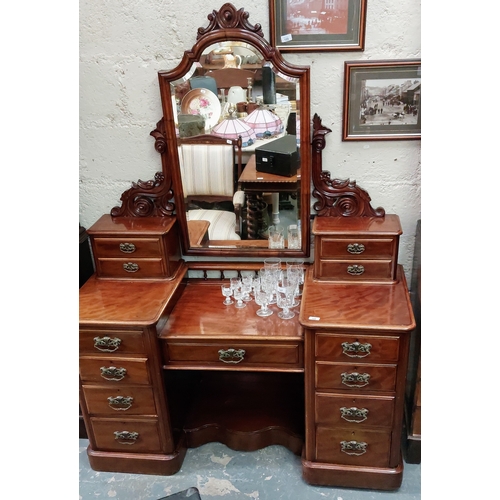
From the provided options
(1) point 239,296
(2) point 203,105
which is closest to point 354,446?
(1) point 239,296

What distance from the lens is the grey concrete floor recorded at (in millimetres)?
2137

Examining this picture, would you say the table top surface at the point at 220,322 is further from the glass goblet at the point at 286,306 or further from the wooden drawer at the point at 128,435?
the wooden drawer at the point at 128,435

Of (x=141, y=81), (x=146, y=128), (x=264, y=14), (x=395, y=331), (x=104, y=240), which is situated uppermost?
(x=264, y=14)

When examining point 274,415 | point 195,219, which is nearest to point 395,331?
point 274,415

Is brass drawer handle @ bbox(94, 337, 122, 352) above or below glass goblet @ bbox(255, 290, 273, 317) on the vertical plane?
below

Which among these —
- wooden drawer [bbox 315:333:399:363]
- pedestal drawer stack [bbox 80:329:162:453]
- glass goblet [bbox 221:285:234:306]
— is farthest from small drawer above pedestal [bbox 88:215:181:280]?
wooden drawer [bbox 315:333:399:363]

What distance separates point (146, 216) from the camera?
7.66 feet

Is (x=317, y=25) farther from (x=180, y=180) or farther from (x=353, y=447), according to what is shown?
(x=353, y=447)

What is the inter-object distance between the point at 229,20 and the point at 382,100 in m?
0.71

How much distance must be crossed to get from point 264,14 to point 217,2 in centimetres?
20

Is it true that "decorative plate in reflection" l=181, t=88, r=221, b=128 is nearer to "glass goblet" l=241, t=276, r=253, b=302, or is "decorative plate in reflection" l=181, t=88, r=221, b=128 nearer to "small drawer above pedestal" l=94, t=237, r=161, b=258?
"small drawer above pedestal" l=94, t=237, r=161, b=258

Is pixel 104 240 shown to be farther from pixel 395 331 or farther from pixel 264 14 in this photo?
pixel 395 331

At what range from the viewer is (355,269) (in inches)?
83.3

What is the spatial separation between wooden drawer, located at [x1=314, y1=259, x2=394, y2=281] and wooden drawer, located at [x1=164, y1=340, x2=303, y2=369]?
1.25ft
